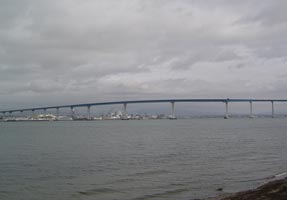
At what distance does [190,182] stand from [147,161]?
9.99 metres

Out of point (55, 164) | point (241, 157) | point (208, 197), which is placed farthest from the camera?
point (241, 157)

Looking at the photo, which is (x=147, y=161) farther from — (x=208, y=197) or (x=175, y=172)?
(x=208, y=197)

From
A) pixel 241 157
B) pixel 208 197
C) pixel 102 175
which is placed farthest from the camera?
pixel 241 157

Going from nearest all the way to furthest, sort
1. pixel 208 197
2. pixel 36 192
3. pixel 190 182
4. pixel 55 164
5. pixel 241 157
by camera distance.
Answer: pixel 208 197 → pixel 36 192 → pixel 190 182 → pixel 55 164 → pixel 241 157

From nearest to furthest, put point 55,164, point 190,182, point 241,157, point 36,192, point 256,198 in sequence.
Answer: point 256,198, point 36,192, point 190,182, point 55,164, point 241,157

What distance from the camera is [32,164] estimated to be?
30828 millimetres

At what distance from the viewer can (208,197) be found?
18.7 meters

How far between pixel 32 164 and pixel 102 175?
317 inches

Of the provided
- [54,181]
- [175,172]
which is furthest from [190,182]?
[54,181]

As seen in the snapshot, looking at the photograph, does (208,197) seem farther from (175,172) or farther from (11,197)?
(11,197)

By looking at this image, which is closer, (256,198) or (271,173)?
(256,198)

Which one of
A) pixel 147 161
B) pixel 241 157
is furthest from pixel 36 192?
pixel 241 157

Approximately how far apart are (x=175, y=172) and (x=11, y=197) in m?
10.9

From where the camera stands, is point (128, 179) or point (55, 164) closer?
point (128, 179)
